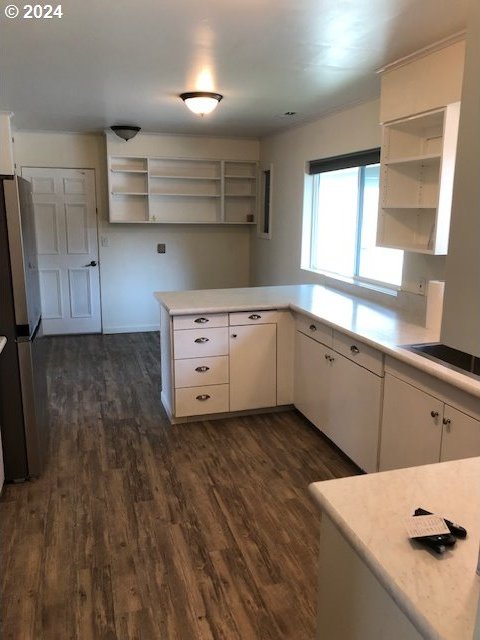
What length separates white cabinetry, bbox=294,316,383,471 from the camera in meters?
2.88

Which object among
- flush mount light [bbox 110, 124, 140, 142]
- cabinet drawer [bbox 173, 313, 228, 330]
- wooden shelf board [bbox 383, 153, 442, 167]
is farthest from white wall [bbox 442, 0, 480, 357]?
flush mount light [bbox 110, 124, 140, 142]

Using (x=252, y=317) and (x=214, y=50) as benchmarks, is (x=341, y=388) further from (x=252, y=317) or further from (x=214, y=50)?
(x=214, y=50)

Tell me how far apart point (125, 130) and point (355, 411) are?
156 inches

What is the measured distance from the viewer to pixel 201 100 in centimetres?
383

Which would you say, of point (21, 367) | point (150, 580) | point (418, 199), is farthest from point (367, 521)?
point (418, 199)

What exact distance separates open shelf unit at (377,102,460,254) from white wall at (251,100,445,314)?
0.22m

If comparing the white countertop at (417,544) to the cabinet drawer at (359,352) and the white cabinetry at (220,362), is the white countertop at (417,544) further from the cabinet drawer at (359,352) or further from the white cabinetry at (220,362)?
the white cabinetry at (220,362)

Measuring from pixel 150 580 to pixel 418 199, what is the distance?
265 centimetres

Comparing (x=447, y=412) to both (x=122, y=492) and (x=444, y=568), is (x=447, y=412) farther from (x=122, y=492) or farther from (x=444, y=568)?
(x=122, y=492)

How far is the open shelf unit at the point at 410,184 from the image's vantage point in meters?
3.08

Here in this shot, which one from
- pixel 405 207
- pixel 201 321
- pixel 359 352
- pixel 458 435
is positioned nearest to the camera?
pixel 458 435

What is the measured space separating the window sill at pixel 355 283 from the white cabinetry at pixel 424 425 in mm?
1276

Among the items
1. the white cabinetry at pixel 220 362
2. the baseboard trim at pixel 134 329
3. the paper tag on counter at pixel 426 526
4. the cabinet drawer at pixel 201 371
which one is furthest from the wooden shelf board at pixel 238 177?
the paper tag on counter at pixel 426 526

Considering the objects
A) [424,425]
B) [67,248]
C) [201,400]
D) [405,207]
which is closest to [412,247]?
[405,207]
